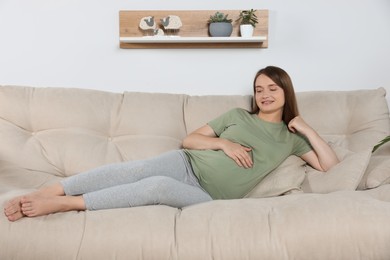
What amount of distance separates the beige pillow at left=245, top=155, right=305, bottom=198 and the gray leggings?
0.25 metres

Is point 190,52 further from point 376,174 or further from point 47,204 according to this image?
point 47,204

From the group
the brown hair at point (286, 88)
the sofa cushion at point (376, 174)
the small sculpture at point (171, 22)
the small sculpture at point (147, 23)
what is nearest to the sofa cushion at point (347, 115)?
the brown hair at point (286, 88)

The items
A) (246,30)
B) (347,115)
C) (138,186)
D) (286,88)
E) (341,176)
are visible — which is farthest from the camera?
(246,30)

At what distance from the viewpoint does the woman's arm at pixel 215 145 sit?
218 centimetres

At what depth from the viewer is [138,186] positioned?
183 cm

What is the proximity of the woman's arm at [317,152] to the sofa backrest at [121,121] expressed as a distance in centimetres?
29

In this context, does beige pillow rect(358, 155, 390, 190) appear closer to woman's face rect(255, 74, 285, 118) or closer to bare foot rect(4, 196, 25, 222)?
woman's face rect(255, 74, 285, 118)

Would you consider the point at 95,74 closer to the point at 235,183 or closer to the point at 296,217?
the point at 235,183

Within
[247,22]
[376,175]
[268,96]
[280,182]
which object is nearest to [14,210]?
[280,182]

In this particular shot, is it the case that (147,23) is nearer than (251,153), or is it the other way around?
(251,153)

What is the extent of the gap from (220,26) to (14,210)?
1.55 m

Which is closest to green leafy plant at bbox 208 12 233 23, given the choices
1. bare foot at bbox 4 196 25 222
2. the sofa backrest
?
the sofa backrest

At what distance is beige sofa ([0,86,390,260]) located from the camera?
161 cm

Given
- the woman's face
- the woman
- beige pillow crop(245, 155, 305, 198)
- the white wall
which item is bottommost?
beige pillow crop(245, 155, 305, 198)
